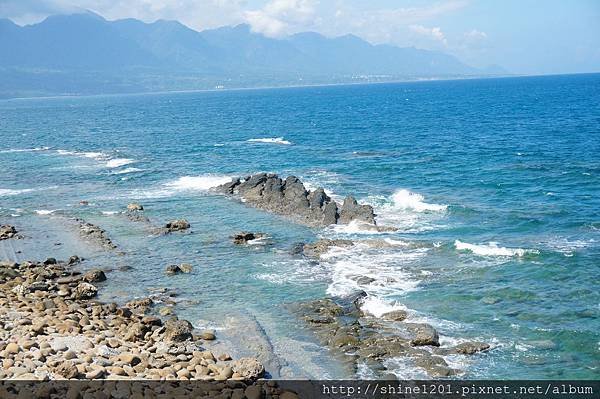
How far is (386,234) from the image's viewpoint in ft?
133

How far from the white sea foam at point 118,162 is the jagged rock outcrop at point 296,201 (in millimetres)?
23794

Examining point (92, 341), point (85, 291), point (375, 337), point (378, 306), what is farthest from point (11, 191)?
point (375, 337)

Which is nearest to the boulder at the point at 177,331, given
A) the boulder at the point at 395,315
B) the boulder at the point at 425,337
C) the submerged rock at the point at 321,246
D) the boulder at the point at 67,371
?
the boulder at the point at 67,371

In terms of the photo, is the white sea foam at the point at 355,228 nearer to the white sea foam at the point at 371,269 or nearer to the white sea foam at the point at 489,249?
the white sea foam at the point at 371,269

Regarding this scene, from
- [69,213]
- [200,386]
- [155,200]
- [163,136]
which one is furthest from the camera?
[163,136]

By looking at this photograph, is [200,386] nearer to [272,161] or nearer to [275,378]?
[275,378]

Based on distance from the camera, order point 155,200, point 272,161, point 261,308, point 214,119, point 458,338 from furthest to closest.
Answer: point 214,119, point 272,161, point 155,200, point 261,308, point 458,338

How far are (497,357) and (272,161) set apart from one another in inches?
2008

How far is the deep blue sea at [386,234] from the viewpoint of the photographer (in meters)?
26.0

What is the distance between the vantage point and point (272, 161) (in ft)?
235

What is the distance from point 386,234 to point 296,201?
36.1ft

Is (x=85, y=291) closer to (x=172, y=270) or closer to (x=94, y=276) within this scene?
(x=94, y=276)

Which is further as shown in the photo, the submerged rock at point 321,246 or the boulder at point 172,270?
the submerged rock at point 321,246

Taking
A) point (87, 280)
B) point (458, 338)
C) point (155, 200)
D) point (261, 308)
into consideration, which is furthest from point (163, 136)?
point (458, 338)
